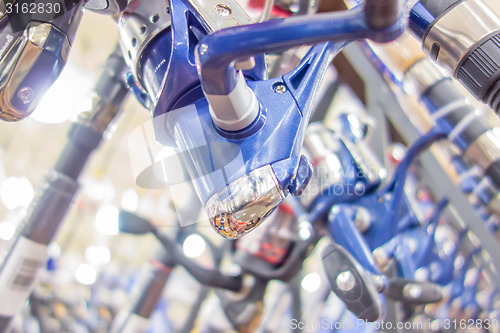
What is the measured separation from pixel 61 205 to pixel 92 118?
11 centimetres

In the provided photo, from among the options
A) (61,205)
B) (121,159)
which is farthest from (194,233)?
(121,159)

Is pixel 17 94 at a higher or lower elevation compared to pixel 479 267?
higher

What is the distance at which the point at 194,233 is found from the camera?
850mm

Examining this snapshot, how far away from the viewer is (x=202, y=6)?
30cm

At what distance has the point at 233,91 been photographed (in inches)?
10.0

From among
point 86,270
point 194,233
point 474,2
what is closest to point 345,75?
point 194,233

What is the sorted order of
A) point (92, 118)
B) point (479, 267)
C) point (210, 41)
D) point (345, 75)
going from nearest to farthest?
point (210, 41)
point (92, 118)
point (345, 75)
point (479, 267)

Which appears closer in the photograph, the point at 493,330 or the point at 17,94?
the point at 17,94

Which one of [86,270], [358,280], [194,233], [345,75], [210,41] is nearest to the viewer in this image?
[210,41]

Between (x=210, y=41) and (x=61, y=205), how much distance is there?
361 mm

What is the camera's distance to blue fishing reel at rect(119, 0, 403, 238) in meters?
0.22

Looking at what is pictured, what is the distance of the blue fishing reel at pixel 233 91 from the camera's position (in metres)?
0.22

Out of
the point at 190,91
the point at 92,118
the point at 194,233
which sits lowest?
Result: the point at 194,233

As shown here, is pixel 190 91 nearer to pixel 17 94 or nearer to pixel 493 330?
pixel 17 94
